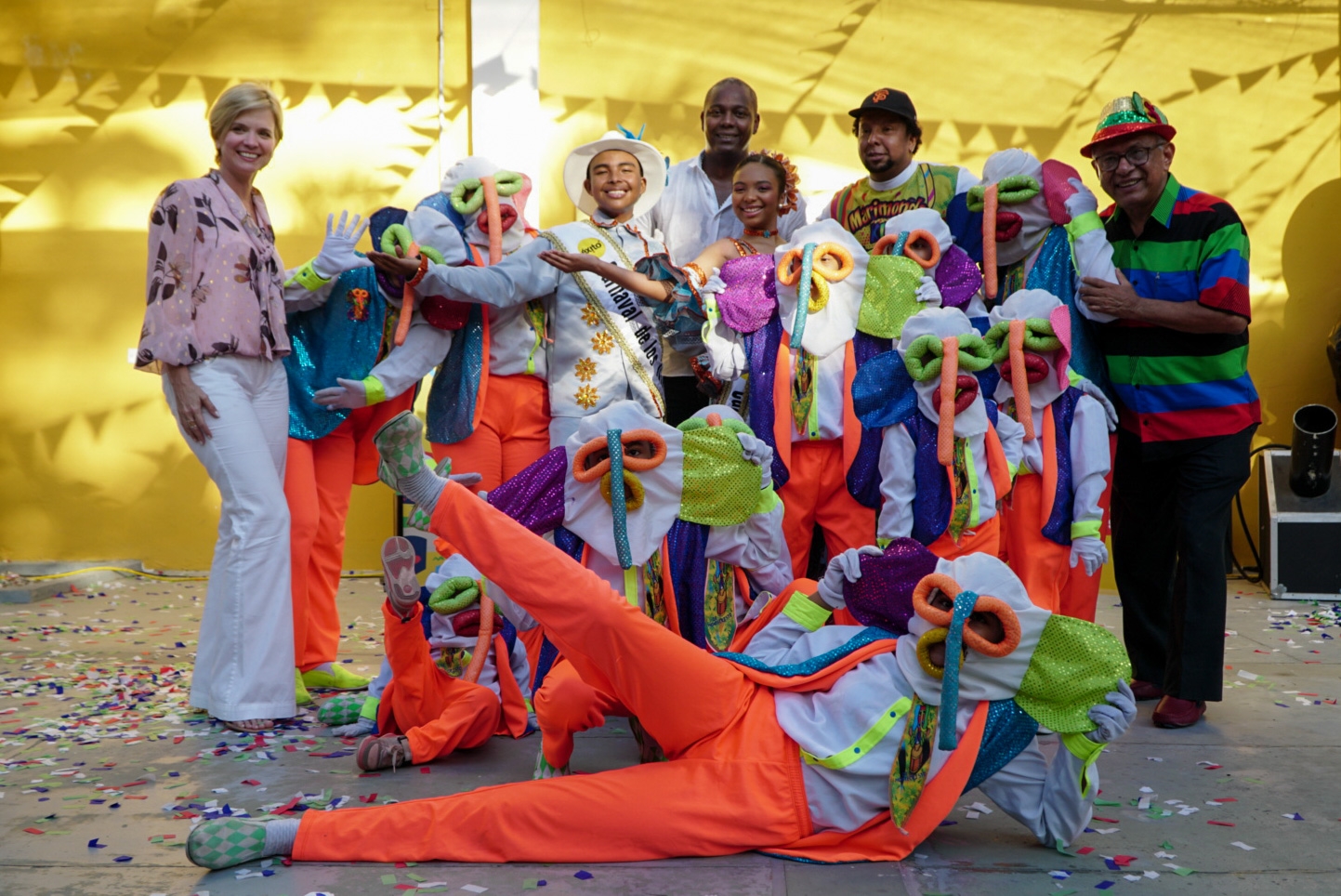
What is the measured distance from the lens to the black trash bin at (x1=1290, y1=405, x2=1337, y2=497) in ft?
20.1

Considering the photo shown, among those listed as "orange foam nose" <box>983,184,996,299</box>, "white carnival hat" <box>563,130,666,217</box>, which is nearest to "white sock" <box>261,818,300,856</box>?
"white carnival hat" <box>563,130,666,217</box>

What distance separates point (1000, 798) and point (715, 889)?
662 mm

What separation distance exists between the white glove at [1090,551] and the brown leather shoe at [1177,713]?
0.53 m

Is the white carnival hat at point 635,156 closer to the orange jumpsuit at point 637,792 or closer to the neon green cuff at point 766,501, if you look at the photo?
the neon green cuff at point 766,501

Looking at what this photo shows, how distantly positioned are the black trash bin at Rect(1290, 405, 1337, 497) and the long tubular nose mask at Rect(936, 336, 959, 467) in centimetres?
344

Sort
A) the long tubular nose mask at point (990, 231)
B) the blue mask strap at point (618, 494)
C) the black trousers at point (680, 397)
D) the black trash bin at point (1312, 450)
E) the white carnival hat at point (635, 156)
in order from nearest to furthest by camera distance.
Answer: the blue mask strap at point (618, 494) → the long tubular nose mask at point (990, 231) → the white carnival hat at point (635, 156) → the black trousers at point (680, 397) → the black trash bin at point (1312, 450)

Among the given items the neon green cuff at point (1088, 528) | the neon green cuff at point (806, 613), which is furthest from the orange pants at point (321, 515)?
the neon green cuff at point (1088, 528)

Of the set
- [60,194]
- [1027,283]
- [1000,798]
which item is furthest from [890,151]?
[60,194]

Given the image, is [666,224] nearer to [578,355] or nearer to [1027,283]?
[578,355]

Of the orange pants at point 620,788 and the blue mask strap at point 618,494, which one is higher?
the blue mask strap at point 618,494

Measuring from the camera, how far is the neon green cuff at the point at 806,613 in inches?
115

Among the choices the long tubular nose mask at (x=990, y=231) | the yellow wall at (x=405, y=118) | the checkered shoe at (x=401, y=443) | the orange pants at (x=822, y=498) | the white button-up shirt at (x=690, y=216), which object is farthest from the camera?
the yellow wall at (x=405, y=118)

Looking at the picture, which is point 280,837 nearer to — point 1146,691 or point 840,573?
point 840,573

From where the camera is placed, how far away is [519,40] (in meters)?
6.47
